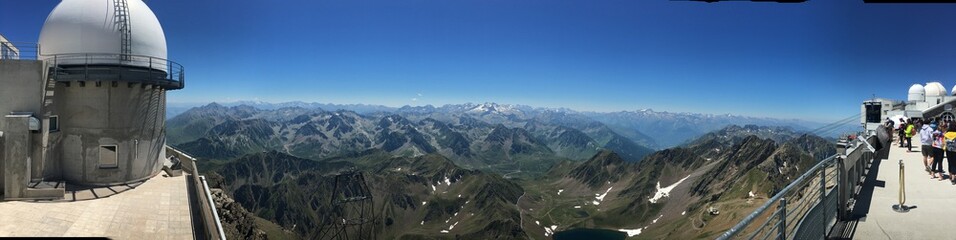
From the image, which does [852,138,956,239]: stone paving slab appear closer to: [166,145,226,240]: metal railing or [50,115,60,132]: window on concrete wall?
[166,145,226,240]: metal railing

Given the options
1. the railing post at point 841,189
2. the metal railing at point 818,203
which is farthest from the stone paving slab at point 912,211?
the metal railing at point 818,203

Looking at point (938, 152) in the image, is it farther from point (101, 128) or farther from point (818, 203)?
point (101, 128)

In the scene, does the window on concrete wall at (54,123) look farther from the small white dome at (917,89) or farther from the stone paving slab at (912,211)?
the small white dome at (917,89)

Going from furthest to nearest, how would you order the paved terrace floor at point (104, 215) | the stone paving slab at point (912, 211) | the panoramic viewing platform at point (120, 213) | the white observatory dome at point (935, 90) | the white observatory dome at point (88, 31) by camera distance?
the white observatory dome at point (935, 90) < the white observatory dome at point (88, 31) < the panoramic viewing platform at point (120, 213) < the paved terrace floor at point (104, 215) < the stone paving slab at point (912, 211)

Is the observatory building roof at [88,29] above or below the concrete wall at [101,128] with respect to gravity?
above

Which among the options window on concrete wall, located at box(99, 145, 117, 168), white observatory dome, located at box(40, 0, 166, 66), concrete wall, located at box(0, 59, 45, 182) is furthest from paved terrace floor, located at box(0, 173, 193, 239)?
white observatory dome, located at box(40, 0, 166, 66)

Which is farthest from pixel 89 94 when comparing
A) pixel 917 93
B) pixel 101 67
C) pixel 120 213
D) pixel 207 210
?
pixel 917 93
